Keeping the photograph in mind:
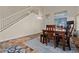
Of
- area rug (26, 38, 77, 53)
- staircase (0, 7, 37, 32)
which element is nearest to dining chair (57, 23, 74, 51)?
area rug (26, 38, 77, 53)

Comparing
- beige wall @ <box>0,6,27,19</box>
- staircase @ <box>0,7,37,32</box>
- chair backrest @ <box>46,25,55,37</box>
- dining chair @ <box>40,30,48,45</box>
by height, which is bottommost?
dining chair @ <box>40,30,48,45</box>

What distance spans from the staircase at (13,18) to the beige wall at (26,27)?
0.19 feet

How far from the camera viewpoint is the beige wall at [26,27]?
81.4 inches

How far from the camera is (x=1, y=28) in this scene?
2.03 meters

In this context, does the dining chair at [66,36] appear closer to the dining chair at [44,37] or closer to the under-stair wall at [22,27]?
the dining chair at [44,37]

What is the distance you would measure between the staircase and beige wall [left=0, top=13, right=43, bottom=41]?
0.19ft

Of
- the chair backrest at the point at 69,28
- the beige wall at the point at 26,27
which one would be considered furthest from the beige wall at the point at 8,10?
the chair backrest at the point at 69,28

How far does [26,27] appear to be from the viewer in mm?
2102

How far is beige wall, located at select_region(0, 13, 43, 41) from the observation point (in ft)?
6.79

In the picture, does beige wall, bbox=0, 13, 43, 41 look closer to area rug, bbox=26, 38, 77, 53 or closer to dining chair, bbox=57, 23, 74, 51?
area rug, bbox=26, 38, 77, 53
